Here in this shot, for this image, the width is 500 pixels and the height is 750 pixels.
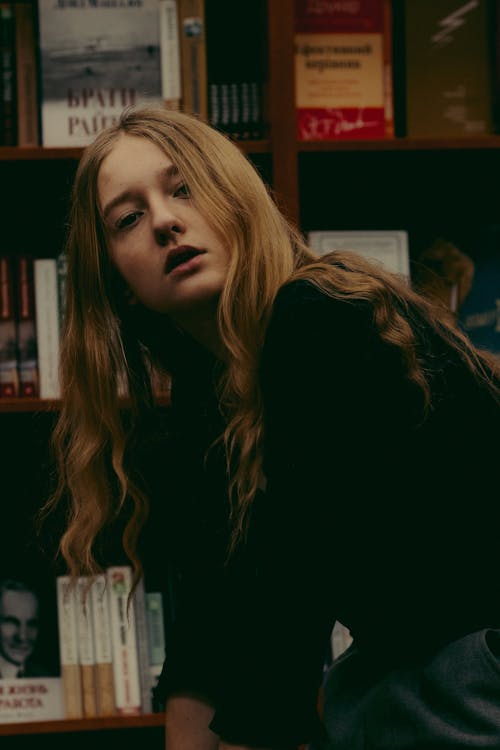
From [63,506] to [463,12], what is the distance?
1176 millimetres

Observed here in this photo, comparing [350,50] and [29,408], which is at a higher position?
[350,50]

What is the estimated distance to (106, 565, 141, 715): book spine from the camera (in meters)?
1.51

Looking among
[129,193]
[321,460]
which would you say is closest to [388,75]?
[129,193]

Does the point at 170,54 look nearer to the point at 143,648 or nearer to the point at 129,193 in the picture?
the point at 129,193

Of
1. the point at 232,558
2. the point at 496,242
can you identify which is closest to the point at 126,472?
the point at 232,558

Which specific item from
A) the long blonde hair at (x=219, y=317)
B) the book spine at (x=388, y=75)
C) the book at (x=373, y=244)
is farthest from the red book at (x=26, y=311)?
the book spine at (x=388, y=75)

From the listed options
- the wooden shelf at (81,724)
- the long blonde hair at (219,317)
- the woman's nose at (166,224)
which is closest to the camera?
the long blonde hair at (219,317)

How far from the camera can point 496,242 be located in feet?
5.58

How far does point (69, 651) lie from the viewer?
5.00ft

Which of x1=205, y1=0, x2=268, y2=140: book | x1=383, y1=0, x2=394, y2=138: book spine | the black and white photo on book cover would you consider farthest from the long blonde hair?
x1=383, y1=0, x2=394, y2=138: book spine

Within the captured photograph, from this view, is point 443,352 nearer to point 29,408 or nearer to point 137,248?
point 137,248

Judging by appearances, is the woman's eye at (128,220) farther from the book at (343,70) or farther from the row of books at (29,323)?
the book at (343,70)

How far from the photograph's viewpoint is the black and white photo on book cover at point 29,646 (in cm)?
154

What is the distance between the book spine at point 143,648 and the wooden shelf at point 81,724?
0.03 metres
